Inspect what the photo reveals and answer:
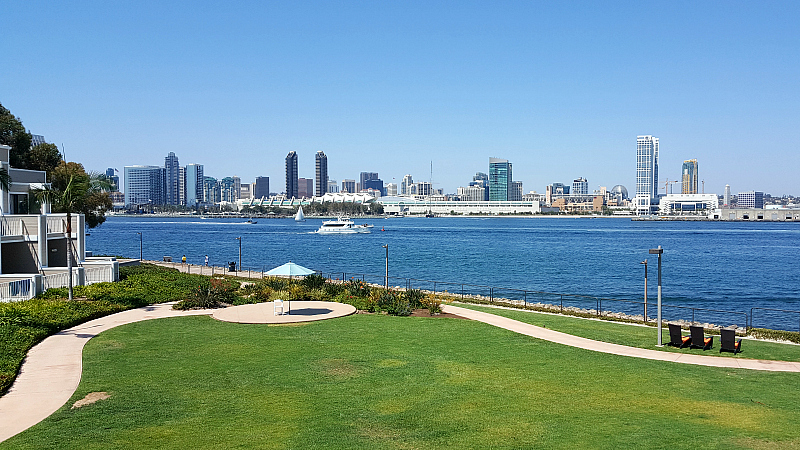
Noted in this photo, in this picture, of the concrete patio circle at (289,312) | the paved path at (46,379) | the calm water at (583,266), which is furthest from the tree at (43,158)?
the paved path at (46,379)

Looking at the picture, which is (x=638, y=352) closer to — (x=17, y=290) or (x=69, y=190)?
(x=17, y=290)

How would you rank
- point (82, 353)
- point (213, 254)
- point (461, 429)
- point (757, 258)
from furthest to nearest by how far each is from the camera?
point (213, 254), point (757, 258), point (82, 353), point (461, 429)

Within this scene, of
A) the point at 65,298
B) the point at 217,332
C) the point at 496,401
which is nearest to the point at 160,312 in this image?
the point at 65,298

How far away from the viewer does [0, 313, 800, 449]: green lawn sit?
36.9 feet

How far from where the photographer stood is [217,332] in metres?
21.9

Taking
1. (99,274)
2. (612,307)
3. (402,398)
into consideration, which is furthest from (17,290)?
(612,307)

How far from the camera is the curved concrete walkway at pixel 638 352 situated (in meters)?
17.5

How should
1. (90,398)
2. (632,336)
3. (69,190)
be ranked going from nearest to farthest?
(90,398), (632,336), (69,190)

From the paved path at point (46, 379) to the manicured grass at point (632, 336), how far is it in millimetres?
16835

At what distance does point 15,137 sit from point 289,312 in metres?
39.3

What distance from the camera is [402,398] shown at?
544 inches

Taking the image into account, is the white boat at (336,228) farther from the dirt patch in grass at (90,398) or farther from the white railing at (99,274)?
the dirt patch in grass at (90,398)

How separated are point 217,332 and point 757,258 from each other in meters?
93.7

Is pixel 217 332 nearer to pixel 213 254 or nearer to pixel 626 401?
pixel 626 401
